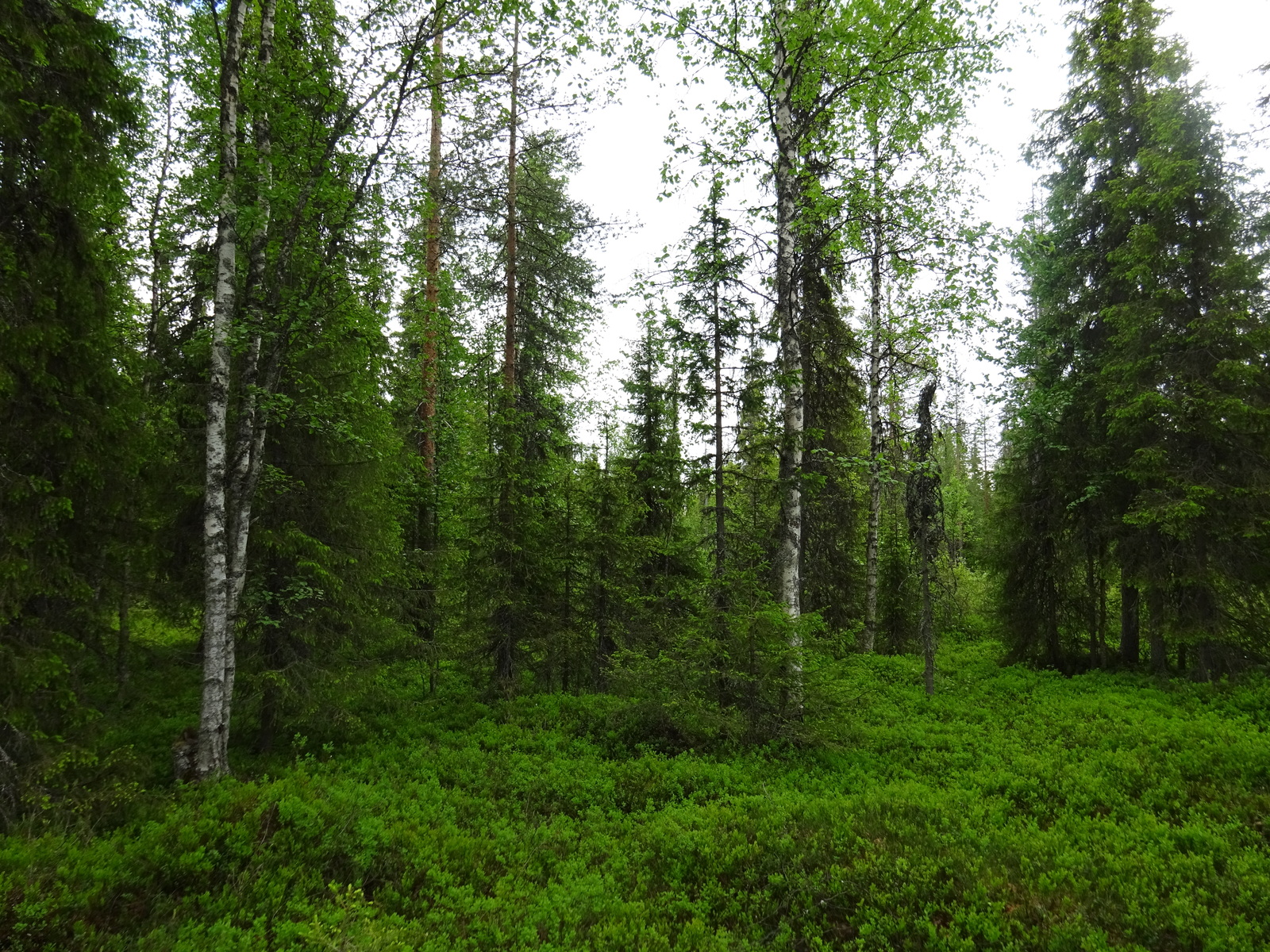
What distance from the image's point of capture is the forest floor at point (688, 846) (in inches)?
198

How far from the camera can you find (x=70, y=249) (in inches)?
257

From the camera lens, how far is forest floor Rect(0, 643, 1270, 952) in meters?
5.02

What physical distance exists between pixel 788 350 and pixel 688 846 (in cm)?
758

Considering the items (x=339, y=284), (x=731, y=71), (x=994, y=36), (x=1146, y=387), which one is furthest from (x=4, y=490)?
(x=1146, y=387)

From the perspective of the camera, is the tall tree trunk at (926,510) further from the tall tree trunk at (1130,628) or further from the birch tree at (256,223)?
the birch tree at (256,223)

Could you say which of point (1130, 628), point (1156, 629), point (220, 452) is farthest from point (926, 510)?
point (220, 452)

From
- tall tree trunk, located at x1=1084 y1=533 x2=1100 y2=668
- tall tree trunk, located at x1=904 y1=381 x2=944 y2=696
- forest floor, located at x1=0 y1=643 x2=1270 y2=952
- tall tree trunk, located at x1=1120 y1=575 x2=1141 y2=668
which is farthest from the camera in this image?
tall tree trunk, located at x1=1120 y1=575 x2=1141 y2=668

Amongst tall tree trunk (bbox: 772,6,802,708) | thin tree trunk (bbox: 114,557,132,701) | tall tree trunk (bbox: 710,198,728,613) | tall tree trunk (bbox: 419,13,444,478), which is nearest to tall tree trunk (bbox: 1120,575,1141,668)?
tall tree trunk (bbox: 772,6,802,708)

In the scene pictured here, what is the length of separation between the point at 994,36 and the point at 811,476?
764cm

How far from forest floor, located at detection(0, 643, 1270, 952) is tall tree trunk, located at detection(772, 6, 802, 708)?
217 centimetres

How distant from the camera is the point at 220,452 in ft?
24.0

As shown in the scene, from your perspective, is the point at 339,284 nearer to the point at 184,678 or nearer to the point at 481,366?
the point at 481,366

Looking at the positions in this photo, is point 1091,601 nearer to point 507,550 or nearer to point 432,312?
point 507,550

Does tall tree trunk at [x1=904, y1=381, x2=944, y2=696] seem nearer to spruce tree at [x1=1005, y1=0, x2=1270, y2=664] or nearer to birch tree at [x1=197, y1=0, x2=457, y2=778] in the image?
spruce tree at [x1=1005, y1=0, x2=1270, y2=664]
